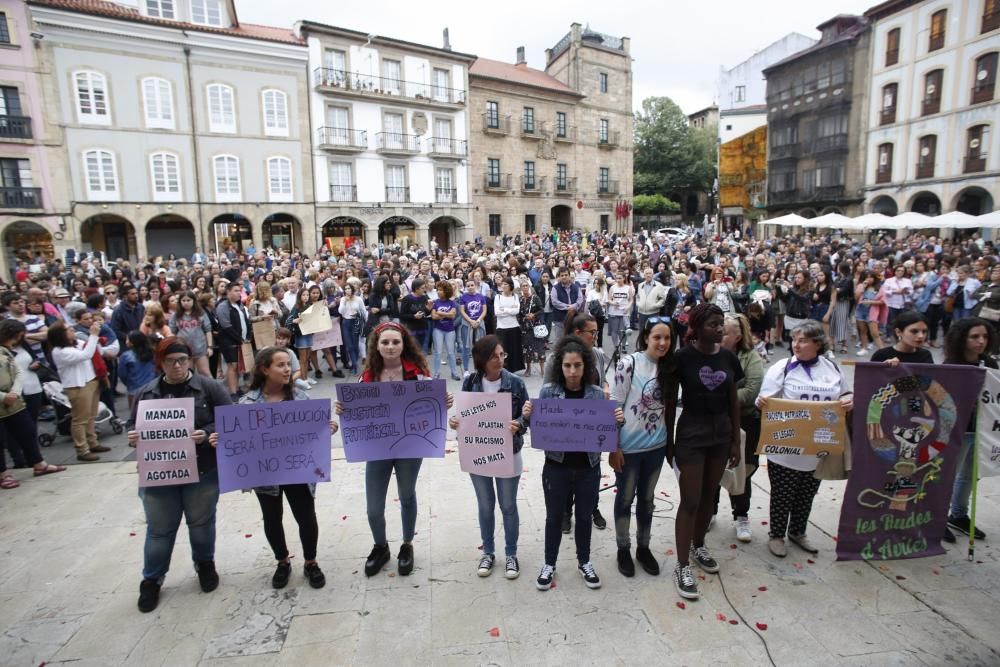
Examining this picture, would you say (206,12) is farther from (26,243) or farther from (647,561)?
(647,561)

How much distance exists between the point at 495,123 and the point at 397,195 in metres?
8.79

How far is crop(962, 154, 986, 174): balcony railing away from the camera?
85.8 ft

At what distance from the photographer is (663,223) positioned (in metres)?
50.4

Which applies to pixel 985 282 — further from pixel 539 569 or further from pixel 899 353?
pixel 539 569

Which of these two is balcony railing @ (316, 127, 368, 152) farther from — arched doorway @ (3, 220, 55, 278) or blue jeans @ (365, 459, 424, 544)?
blue jeans @ (365, 459, 424, 544)

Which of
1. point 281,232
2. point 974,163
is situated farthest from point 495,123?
point 974,163

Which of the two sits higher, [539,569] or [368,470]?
[368,470]

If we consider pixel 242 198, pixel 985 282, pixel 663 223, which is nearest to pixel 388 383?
pixel 985 282

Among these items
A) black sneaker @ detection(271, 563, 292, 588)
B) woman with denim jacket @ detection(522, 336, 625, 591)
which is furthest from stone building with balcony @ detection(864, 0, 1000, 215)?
black sneaker @ detection(271, 563, 292, 588)

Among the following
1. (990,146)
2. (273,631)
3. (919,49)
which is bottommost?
(273,631)

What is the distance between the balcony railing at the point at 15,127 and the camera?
70.6 feet

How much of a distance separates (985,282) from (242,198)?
27244mm

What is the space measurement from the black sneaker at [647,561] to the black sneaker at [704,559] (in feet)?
0.96

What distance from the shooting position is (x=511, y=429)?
11.8 ft
